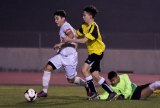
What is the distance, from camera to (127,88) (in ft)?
40.5

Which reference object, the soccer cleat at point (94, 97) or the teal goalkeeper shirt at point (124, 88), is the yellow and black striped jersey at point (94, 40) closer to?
the teal goalkeeper shirt at point (124, 88)

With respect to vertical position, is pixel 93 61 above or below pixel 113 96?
above

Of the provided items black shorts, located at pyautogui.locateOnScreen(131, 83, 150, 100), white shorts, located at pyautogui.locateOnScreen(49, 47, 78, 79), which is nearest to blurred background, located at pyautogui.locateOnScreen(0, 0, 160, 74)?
white shorts, located at pyautogui.locateOnScreen(49, 47, 78, 79)

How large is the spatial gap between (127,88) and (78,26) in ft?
53.2

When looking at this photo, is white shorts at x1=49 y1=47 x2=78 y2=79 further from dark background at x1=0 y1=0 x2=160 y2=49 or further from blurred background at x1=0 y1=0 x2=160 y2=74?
dark background at x1=0 y1=0 x2=160 y2=49

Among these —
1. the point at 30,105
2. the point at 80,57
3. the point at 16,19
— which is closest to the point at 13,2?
the point at 16,19

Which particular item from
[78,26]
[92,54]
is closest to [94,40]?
[92,54]

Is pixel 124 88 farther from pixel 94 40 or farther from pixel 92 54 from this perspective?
pixel 94 40

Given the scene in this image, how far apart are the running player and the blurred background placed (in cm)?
1449

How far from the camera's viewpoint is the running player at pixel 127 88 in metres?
12.1

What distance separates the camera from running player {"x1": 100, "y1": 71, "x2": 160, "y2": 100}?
12078 millimetres

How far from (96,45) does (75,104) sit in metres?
1.90

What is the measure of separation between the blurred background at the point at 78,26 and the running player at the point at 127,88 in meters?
14.5

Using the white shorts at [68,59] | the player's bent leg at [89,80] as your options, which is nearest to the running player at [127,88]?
the player's bent leg at [89,80]
